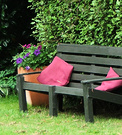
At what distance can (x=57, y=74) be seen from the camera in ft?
19.7

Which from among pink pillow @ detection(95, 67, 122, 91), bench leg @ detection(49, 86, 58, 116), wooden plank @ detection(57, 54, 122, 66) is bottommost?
bench leg @ detection(49, 86, 58, 116)

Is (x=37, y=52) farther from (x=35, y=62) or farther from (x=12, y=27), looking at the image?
(x=12, y=27)

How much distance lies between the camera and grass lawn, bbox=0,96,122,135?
4.77m

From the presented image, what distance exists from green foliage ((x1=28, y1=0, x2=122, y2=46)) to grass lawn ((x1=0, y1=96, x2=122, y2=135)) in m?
1.09

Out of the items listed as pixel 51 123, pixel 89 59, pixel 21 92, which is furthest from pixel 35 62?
pixel 51 123

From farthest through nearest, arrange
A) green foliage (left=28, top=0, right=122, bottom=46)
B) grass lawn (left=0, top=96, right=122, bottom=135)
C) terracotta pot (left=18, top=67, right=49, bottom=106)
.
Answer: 1. terracotta pot (left=18, top=67, right=49, bottom=106)
2. green foliage (left=28, top=0, right=122, bottom=46)
3. grass lawn (left=0, top=96, right=122, bottom=135)

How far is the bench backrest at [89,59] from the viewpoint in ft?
18.4

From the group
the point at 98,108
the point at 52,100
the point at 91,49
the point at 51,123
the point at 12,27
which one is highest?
the point at 12,27

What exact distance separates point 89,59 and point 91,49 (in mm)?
145

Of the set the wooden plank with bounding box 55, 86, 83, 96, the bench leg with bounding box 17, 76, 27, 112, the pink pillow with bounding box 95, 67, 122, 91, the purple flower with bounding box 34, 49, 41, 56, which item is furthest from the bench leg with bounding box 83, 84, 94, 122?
the purple flower with bounding box 34, 49, 41, 56

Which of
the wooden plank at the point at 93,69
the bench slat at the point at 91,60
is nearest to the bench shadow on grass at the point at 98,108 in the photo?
the wooden plank at the point at 93,69

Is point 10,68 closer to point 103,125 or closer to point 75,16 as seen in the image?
point 75,16

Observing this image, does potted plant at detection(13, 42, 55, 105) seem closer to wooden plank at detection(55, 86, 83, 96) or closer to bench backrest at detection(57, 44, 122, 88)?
bench backrest at detection(57, 44, 122, 88)

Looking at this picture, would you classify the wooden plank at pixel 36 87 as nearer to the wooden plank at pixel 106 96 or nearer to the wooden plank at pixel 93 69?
the wooden plank at pixel 93 69
